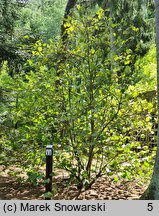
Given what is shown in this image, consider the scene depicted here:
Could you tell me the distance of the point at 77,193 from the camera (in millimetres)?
4121

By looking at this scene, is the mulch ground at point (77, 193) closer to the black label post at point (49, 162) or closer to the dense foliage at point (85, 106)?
the dense foliage at point (85, 106)

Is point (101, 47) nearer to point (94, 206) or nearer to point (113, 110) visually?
point (113, 110)

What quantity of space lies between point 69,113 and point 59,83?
65cm

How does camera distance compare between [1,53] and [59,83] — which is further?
[1,53]

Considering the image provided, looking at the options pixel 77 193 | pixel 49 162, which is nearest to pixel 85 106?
pixel 49 162

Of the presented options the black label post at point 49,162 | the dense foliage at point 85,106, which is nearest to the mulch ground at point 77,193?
the dense foliage at point 85,106

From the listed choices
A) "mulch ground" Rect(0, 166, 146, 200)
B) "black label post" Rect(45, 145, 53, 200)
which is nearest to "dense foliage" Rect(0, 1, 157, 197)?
"mulch ground" Rect(0, 166, 146, 200)

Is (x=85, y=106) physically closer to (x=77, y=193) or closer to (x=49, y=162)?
(x=49, y=162)

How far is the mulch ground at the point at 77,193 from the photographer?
4.02 m

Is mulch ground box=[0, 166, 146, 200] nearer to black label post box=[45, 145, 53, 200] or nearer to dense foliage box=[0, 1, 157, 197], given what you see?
dense foliage box=[0, 1, 157, 197]

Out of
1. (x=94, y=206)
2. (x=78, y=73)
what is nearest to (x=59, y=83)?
(x=78, y=73)

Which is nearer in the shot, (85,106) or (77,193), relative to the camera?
(85,106)

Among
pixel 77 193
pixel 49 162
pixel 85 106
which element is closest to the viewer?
A: pixel 49 162

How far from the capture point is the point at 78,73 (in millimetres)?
4148
